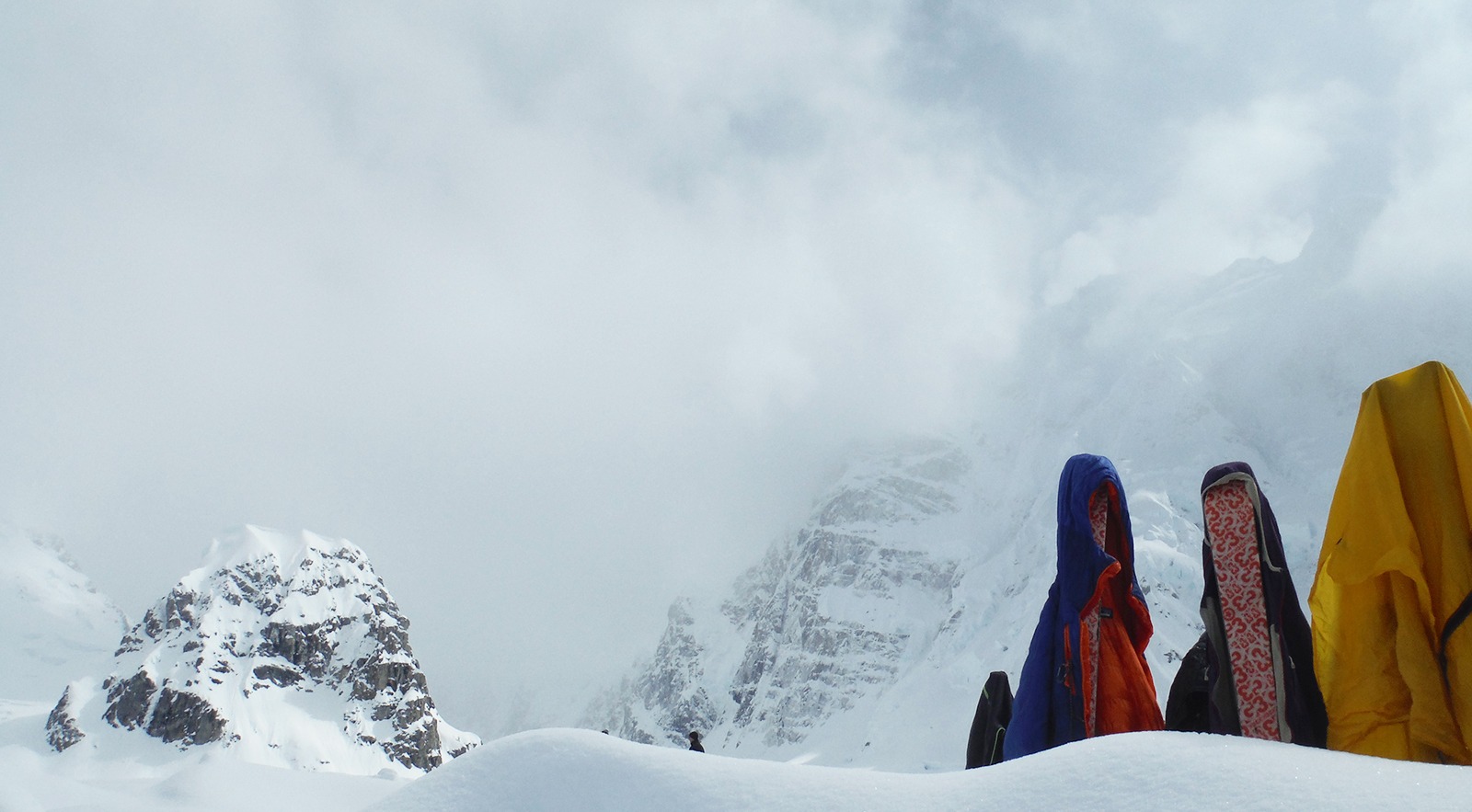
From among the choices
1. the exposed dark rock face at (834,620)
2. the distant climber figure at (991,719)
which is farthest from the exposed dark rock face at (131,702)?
the distant climber figure at (991,719)

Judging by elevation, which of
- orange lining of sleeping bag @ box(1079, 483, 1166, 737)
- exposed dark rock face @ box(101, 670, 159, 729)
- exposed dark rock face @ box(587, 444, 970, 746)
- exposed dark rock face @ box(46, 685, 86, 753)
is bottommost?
orange lining of sleeping bag @ box(1079, 483, 1166, 737)

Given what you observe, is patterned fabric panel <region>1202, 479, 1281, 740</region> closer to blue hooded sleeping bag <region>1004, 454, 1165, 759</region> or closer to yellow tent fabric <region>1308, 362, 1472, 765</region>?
yellow tent fabric <region>1308, 362, 1472, 765</region>

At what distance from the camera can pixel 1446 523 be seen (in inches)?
140

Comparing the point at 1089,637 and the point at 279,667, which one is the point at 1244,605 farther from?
the point at 279,667

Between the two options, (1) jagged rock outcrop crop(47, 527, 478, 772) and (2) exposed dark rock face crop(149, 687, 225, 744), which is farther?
(1) jagged rock outcrop crop(47, 527, 478, 772)

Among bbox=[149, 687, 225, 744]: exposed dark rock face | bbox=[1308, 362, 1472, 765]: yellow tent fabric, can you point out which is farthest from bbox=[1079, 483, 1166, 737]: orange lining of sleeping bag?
bbox=[149, 687, 225, 744]: exposed dark rock face

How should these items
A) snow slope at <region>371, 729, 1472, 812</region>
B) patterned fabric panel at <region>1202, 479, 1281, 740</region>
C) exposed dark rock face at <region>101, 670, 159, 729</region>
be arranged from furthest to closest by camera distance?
exposed dark rock face at <region>101, 670, 159, 729</region>, patterned fabric panel at <region>1202, 479, 1281, 740</region>, snow slope at <region>371, 729, 1472, 812</region>

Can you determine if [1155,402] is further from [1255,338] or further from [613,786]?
[613,786]

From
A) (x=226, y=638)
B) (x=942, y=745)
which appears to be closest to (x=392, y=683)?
(x=226, y=638)

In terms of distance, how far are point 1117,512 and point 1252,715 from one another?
130 cm

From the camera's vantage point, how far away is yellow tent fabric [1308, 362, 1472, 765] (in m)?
3.38

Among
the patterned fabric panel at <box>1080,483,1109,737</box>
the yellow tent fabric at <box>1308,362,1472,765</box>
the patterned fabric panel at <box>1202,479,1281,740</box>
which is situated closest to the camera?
the yellow tent fabric at <box>1308,362,1472,765</box>

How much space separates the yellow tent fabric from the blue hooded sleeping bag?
105 centimetres

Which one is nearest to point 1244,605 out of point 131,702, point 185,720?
point 185,720
